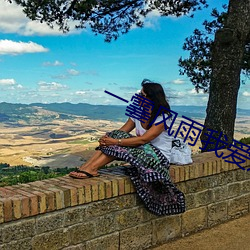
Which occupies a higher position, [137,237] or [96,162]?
[96,162]

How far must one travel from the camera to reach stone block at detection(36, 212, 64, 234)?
288 centimetres

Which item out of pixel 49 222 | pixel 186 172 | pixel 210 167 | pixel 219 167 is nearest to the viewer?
pixel 49 222

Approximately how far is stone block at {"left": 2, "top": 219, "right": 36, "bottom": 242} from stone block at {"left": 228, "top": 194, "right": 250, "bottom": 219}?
2.38 meters

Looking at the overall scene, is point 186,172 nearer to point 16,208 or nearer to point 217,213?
point 217,213

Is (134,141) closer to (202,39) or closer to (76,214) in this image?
(76,214)

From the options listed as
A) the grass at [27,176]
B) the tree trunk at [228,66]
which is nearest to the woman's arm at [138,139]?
the grass at [27,176]

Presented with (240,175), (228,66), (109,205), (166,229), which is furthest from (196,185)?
(228,66)

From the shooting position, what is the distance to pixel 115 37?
9.12 metres

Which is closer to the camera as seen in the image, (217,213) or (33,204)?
(33,204)

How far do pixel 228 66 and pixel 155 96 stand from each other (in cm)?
303

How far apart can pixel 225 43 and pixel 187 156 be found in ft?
9.15

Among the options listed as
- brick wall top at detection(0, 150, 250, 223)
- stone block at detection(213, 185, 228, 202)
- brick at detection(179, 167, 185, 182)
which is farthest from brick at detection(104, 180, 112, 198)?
stone block at detection(213, 185, 228, 202)

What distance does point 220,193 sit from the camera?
4.35 metres

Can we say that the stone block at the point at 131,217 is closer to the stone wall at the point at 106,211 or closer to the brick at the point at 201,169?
the stone wall at the point at 106,211
